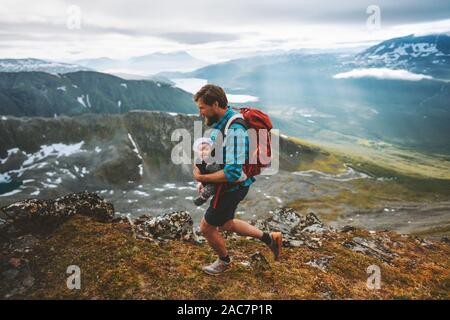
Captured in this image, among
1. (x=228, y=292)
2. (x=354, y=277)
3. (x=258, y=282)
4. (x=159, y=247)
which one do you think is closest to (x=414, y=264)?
(x=354, y=277)

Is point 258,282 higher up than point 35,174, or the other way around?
point 258,282

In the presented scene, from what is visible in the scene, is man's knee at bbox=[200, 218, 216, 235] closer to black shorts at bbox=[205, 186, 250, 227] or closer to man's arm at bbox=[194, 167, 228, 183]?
black shorts at bbox=[205, 186, 250, 227]

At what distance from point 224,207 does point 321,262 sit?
6.20 m

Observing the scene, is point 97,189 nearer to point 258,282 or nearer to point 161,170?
point 161,170

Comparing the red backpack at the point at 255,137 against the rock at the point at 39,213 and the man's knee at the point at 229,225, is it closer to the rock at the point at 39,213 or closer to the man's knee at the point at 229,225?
the man's knee at the point at 229,225

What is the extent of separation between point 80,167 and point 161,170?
1693 inches

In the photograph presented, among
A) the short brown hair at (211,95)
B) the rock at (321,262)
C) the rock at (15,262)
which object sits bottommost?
the rock at (321,262)

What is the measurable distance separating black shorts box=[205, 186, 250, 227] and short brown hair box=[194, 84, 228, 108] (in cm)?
226

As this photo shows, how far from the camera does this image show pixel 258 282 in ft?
33.6

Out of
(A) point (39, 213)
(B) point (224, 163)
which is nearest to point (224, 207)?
(B) point (224, 163)

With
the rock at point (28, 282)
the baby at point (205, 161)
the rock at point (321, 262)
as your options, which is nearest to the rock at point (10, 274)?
the rock at point (28, 282)

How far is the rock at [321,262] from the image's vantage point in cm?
1265

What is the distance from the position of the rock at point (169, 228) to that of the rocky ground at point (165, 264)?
0.05 metres

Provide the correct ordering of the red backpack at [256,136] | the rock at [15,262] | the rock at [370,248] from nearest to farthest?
the red backpack at [256,136] → the rock at [15,262] → the rock at [370,248]
